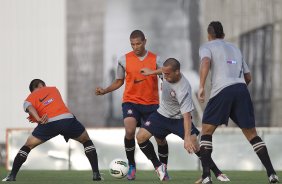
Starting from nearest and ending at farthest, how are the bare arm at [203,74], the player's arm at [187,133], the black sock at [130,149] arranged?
the bare arm at [203,74], the player's arm at [187,133], the black sock at [130,149]

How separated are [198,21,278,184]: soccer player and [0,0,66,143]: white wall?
33.8m

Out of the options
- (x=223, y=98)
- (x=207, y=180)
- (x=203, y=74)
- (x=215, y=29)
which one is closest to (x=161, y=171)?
(x=207, y=180)

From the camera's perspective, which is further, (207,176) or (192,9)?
(192,9)

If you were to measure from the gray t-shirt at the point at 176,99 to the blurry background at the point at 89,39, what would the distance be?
29.7m

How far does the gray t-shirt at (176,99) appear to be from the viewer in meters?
14.5

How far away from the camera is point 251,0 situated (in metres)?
44.9

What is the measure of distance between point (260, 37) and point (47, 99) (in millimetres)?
28432

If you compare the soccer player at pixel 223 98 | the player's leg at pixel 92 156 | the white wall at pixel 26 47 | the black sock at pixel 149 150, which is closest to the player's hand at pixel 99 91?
the player's leg at pixel 92 156

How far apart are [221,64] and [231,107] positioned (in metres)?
0.56

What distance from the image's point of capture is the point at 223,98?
45.0 feet

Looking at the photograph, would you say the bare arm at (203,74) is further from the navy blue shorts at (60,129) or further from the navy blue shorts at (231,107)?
the navy blue shorts at (60,129)

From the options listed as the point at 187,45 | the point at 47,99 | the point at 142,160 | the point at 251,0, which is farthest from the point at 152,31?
the point at 47,99

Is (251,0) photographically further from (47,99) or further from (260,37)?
(47,99)

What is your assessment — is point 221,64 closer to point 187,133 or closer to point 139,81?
point 187,133
